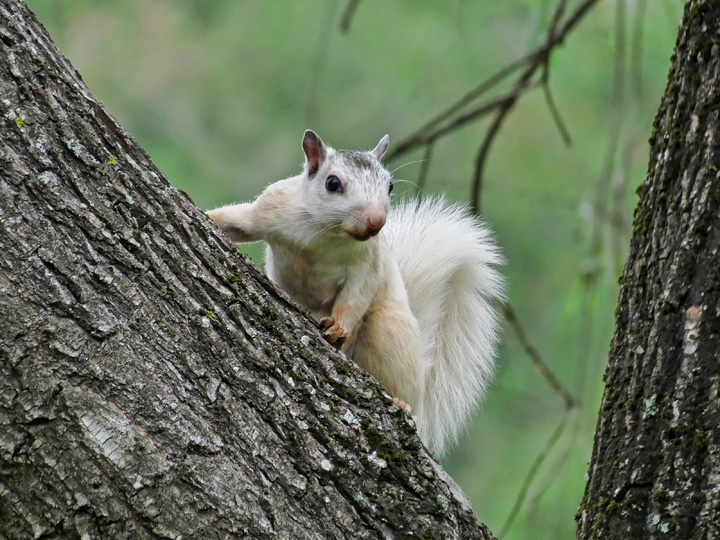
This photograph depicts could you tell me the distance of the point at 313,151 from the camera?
253cm

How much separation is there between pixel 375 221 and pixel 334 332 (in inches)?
12.3

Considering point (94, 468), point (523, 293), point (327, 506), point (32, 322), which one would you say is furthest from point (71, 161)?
point (523, 293)

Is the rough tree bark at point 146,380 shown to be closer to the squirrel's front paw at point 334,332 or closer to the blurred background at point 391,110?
the squirrel's front paw at point 334,332

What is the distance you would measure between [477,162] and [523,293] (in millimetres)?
3464

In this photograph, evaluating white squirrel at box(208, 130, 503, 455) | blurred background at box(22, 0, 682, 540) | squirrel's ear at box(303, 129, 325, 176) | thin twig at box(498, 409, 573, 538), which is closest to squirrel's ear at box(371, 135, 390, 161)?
white squirrel at box(208, 130, 503, 455)

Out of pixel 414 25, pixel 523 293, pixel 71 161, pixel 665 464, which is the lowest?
pixel 71 161

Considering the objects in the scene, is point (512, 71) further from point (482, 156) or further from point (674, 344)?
point (674, 344)

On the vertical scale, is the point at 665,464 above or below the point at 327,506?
above

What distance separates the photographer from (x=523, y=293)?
6.30 metres

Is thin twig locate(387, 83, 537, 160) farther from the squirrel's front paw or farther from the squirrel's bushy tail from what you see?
the squirrel's front paw

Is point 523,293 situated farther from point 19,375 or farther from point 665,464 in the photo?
point 19,375

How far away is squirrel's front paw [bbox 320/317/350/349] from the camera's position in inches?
83.0

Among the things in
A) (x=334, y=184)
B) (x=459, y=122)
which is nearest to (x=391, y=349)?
(x=334, y=184)

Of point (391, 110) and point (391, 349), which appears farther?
point (391, 110)
